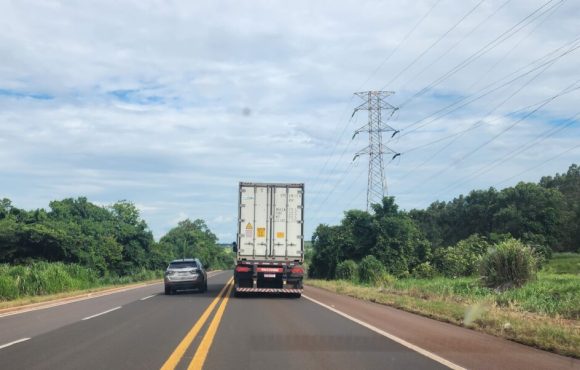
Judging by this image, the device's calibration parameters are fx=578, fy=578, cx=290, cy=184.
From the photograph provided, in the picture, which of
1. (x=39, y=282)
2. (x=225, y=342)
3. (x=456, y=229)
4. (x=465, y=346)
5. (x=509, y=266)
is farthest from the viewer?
(x=456, y=229)

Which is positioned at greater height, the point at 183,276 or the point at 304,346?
the point at 183,276

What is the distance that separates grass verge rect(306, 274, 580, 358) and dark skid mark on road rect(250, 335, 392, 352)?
308 cm

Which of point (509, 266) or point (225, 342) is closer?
point (225, 342)

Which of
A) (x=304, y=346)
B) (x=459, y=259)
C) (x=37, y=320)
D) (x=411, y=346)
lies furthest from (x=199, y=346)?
(x=459, y=259)

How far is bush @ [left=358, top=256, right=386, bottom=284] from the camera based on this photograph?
41.3 m

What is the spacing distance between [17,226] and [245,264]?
2981 cm

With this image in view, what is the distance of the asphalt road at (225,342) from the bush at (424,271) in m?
32.8

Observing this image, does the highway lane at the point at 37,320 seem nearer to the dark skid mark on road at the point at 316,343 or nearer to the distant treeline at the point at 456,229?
the dark skid mark on road at the point at 316,343

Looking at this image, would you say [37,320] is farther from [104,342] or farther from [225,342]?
[225,342]

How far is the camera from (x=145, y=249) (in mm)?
70750

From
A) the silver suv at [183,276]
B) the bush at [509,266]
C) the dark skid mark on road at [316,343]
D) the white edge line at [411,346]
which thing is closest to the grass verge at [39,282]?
the silver suv at [183,276]

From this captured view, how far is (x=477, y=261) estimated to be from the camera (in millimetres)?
29109

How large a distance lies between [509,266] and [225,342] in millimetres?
18216

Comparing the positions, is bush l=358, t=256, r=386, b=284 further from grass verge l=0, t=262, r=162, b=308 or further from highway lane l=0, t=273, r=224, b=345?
highway lane l=0, t=273, r=224, b=345
